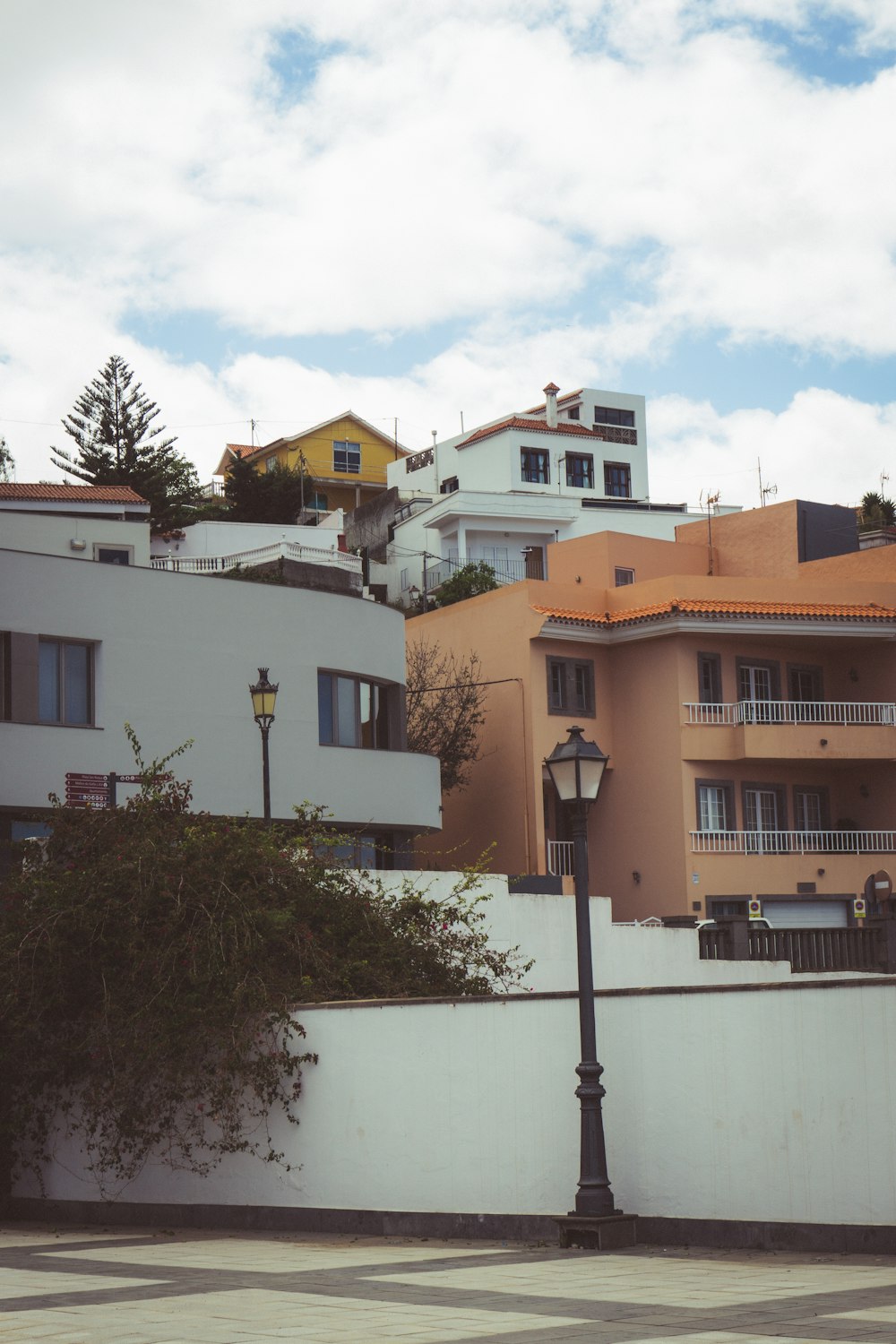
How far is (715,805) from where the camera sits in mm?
43219

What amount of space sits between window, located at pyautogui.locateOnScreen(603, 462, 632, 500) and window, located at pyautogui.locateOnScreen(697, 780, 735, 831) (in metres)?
38.8

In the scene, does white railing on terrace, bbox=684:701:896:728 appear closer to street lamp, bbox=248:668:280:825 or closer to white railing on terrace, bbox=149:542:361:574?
white railing on terrace, bbox=149:542:361:574

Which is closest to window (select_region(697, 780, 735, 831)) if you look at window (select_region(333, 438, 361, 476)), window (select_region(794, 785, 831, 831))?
window (select_region(794, 785, 831, 831))

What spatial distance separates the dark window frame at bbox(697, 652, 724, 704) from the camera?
43656 mm

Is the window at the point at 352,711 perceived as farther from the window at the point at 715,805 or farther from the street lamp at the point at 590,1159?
the street lamp at the point at 590,1159

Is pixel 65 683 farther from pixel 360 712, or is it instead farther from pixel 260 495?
pixel 260 495

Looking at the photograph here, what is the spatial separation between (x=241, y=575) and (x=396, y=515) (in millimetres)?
29665

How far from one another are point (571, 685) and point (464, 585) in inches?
785

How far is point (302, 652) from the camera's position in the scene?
3177 cm

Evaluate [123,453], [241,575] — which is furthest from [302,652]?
[123,453]

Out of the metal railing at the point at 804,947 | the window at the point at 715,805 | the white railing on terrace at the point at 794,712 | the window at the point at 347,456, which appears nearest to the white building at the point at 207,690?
the metal railing at the point at 804,947

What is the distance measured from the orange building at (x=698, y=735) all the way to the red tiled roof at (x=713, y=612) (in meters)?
0.07

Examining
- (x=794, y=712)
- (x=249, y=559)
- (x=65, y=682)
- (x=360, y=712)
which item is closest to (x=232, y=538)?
(x=249, y=559)

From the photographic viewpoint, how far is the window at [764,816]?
43188 millimetres
